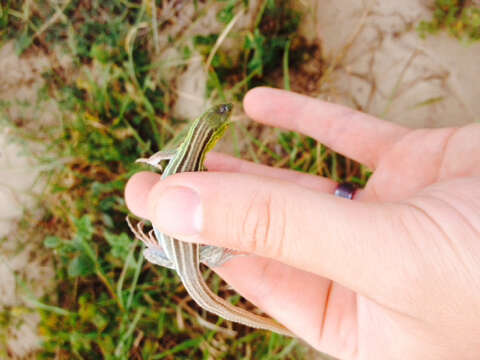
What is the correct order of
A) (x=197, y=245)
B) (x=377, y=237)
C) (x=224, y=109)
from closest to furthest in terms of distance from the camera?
(x=377, y=237)
(x=197, y=245)
(x=224, y=109)

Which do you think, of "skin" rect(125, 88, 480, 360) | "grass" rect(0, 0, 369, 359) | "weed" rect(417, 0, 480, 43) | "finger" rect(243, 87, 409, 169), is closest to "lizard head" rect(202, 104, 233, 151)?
"skin" rect(125, 88, 480, 360)

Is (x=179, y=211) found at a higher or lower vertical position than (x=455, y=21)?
lower

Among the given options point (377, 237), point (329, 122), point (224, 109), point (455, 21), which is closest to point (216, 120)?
point (224, 109)

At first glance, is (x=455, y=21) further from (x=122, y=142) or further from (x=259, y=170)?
(x=122, y=142)

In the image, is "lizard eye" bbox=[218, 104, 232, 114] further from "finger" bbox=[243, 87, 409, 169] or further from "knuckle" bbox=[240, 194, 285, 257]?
"knuckle" bbox=[240, 194, 285, 257]

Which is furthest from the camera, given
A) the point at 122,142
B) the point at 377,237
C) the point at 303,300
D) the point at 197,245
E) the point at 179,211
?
the point at 122,142

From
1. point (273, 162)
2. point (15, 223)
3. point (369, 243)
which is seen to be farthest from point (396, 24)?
point (15, 223)

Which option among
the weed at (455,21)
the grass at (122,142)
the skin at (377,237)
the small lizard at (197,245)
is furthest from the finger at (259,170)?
the weed at (455,21)
